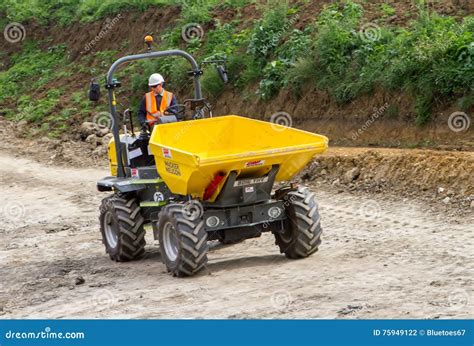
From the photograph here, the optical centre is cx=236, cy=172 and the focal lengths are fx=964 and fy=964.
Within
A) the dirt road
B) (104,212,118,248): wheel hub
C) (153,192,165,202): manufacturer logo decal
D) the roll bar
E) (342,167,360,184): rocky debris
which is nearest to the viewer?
the dirt road

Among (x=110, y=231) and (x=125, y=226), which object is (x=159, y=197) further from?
(x=110, y=231)

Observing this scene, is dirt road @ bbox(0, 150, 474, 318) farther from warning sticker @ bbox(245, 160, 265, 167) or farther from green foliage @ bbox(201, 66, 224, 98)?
green foliage @ bbox(201, 66, 224, 98)

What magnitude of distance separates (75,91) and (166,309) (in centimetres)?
1663

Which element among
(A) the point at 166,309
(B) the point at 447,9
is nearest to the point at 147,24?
(B) the point at 447,9

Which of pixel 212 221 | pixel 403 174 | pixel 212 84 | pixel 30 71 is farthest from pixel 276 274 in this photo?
pixel 30 71

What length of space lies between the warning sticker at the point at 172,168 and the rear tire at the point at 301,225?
1.42 m

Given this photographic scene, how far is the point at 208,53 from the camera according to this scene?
74.0ft

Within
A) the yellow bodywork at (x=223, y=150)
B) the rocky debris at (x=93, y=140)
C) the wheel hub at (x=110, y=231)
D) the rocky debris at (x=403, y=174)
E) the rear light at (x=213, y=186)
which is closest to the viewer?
the yellow bodywork at (x=223, y=150)

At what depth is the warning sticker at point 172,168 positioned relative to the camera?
35.3 feet

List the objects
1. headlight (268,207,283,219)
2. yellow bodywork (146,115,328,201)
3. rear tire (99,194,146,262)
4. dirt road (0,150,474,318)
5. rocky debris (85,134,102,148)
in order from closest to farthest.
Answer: dirt road (0,150,474,318) → yellow bodywork (146,115,328,201) → headlight (268,207,283,219) → rear tire (99,194,146,262) → rocky debris (85,134,102,148)

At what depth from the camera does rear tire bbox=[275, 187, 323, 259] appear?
36.9ft

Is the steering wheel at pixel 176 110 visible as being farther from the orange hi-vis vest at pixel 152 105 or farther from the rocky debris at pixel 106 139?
the rocky debris at pixel 106 139

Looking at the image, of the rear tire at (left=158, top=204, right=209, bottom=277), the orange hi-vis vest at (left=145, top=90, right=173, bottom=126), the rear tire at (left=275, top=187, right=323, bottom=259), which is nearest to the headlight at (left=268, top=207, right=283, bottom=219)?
the rear tire at (left=275, top=187, right=323, bottom=259)

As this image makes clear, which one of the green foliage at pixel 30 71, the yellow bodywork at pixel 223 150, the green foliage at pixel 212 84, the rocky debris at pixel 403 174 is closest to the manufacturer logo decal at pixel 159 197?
the yellow bodywork at pixel 223 150
